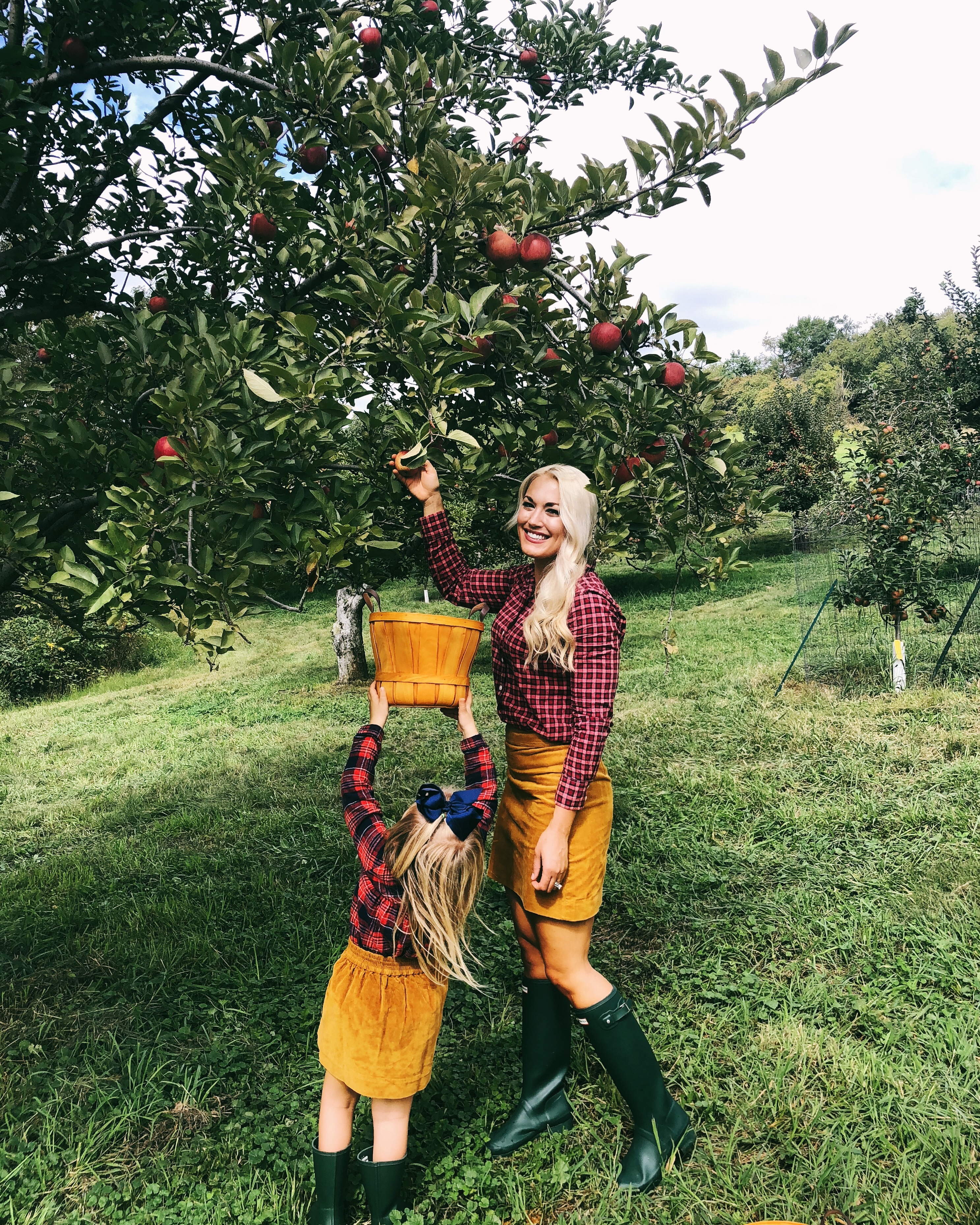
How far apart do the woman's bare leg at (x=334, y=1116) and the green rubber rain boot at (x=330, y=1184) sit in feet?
0.05

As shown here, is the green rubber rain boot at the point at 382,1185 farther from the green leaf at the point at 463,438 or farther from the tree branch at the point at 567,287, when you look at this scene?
the tree branch at the point at 567,287

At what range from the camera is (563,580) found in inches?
83.4

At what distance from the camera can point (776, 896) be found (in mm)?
3734

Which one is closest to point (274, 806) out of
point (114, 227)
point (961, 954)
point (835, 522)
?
point (114, 227)

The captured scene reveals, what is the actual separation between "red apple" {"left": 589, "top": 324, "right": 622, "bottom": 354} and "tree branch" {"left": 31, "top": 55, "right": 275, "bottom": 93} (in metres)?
1.56

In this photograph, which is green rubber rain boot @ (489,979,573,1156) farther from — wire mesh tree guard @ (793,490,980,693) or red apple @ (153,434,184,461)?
wire mesh tree guard @ (793,490,980,693)

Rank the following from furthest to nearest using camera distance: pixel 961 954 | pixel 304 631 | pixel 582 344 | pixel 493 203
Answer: pixel 304 631 < pixel 961 954 < pixel 582 344 < pixel 493 203

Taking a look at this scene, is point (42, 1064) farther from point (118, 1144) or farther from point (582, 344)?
point (582, 344)

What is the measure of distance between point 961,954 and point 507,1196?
204cm

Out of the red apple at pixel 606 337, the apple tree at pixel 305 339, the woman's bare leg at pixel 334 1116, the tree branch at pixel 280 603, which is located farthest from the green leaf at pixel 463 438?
the woman's bare leg at pixel 334 1116

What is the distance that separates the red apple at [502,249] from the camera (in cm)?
217

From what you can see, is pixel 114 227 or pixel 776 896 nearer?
pixel 114 227

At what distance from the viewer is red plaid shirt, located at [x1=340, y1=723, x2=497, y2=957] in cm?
186

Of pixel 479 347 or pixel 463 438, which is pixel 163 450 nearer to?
pixel 463 438
